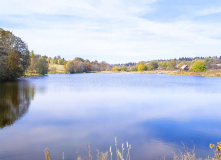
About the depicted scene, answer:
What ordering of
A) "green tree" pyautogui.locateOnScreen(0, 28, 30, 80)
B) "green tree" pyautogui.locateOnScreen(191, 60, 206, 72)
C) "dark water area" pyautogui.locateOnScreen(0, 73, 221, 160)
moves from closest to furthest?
"dark water area" pyautogui.locateOnScreen(0, 73, 221, 160) < "green tree" pyautogui.locateOnScreen(0, 28, 30, 80) < "green tree" pyautogui.locateOnScreen(191, 60, 206, 72)

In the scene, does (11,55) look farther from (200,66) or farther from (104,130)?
(200,66)

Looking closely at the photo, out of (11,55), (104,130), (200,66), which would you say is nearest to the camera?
(104,130)

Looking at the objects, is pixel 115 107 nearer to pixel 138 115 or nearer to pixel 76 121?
pixel 138 115

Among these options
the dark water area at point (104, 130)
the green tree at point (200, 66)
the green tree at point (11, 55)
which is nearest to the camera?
the dark water area at point (104, 130)

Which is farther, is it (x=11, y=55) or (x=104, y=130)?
(x=11, y=55)

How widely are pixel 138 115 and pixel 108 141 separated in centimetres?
494

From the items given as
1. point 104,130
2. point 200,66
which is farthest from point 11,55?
point 200,66

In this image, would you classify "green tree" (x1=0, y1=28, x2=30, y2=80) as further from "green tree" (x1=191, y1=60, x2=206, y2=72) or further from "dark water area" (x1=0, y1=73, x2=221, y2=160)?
"green tree" (x1=191, y1=60, x2=206, y2=72)

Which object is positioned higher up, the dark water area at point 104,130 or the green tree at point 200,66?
the green tree at point 200,66

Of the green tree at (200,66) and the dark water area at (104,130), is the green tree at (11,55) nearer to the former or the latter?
the dark water area at (104,130)

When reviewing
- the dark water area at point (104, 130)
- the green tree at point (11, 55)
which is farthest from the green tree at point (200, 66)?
the dark water area at point (104, 130)

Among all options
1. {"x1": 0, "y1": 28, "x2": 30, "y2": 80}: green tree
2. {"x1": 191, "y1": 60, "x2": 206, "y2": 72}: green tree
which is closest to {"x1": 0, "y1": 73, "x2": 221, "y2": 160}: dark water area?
{"x1": 0, "y1": 28, "x2": 30, "y2": 80}: green tree

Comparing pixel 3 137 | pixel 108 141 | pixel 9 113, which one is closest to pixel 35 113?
pixel 9 113

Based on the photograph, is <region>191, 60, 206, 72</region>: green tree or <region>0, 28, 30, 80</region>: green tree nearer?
<region>0, 28, 30, 80</region>: green tree
